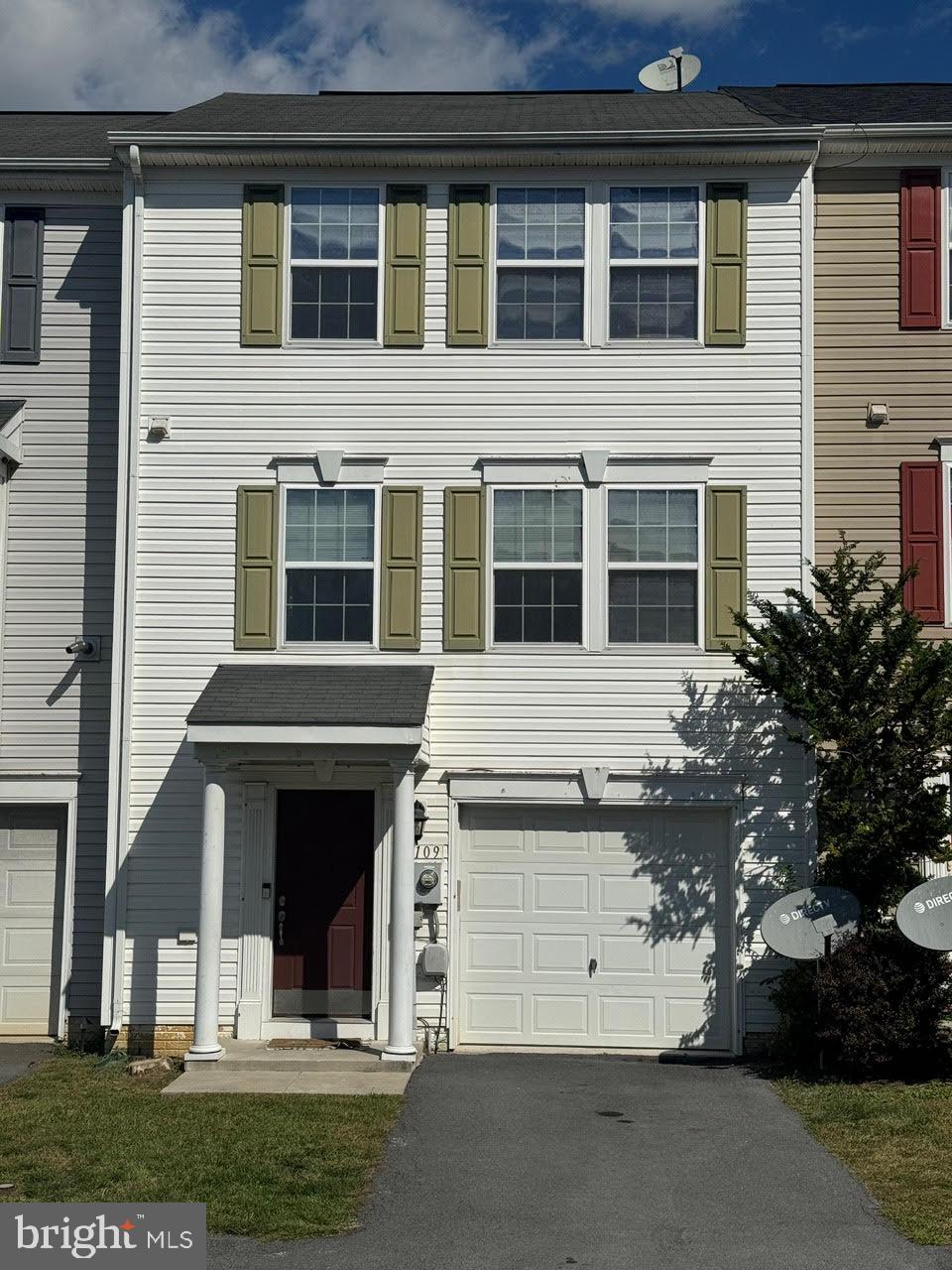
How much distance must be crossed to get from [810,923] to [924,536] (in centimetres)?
383

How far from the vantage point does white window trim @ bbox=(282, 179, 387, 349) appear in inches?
542

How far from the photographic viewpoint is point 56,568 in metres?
14.2

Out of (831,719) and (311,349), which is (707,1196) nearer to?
(831,719)

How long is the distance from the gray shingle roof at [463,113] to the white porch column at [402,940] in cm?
628

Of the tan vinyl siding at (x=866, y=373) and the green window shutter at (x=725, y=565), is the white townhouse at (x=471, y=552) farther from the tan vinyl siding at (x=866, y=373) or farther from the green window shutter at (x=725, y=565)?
the tan vinyl siding at (x=866, y=373)

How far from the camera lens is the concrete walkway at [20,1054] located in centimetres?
1250

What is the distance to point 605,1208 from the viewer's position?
27.9 ft

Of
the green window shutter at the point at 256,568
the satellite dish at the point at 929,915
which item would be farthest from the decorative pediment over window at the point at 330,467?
the satellite dish at the point at 929,915

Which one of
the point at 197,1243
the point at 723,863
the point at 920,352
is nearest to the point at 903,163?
the point at 920,352

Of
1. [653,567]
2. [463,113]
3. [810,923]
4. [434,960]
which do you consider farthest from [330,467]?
[810,923]

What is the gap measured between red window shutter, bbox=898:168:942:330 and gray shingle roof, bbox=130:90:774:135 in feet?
5.13

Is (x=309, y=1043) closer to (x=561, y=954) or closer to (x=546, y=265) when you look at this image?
(x=561, y=954)

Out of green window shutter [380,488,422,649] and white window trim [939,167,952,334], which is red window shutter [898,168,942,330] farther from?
green window shutter [380,488,422,649]

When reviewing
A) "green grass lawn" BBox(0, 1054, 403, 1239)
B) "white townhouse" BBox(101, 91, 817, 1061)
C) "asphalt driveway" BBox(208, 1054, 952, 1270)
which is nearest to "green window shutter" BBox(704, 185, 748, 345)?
"white townhouse" BBox(101, 91, 817, 1061)
